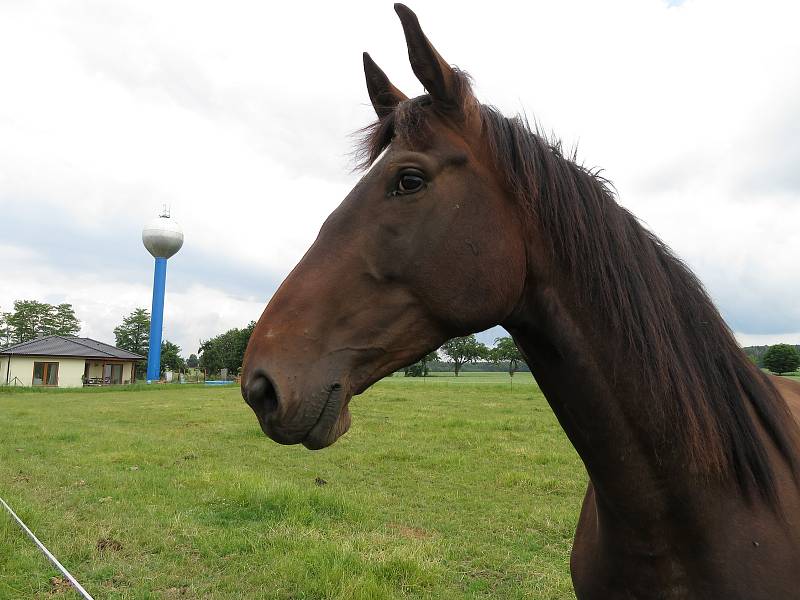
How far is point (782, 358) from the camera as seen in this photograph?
17.0 meters

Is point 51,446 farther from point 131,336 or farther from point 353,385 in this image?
point 131,336

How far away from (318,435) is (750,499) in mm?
1341

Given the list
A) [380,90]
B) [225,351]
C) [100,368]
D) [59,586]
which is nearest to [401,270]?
[380,90]

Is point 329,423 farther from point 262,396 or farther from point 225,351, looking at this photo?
point 225,351

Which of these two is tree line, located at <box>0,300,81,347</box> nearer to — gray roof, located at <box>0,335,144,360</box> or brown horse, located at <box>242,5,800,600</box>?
gray roof, located at <box>0,335,144,360</box>

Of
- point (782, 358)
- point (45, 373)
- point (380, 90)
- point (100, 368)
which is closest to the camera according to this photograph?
point (380, 90)

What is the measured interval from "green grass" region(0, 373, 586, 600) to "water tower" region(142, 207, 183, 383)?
32470 millimetres

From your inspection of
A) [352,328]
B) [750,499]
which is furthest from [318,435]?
[750,499]

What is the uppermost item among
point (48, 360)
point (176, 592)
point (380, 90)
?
point (48, 360)

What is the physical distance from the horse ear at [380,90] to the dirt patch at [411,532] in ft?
14.5

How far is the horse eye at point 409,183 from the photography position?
162 centimetres

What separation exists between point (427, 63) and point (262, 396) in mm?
1081

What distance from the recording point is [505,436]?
429 inches

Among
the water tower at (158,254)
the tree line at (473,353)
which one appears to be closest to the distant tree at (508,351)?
the tree line at (473,353)
